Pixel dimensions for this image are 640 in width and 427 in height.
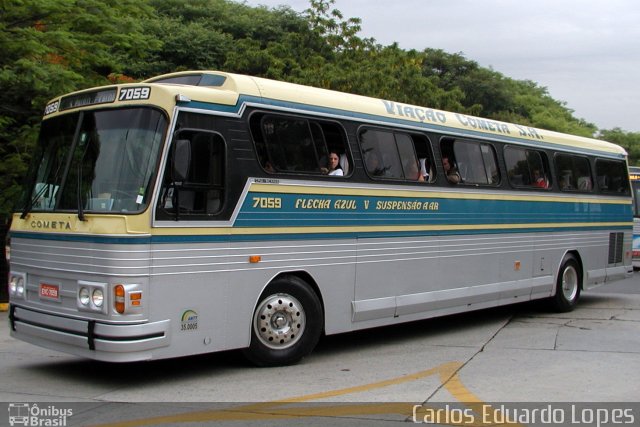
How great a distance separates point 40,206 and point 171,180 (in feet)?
5.73

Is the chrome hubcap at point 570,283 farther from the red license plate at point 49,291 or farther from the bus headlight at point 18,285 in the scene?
the bus headlight at point 18,285

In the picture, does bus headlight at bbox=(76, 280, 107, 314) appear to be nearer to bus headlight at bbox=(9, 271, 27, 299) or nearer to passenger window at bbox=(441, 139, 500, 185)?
bus headlight at bbox=(9, 271, 27, 299)

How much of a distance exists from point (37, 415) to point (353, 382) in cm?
321

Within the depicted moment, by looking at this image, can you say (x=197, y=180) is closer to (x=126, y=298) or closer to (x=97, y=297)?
(x=126, y=298)

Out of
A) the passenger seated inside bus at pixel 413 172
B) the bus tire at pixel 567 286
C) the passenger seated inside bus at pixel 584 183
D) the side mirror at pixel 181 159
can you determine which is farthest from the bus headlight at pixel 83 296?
the passenger seated inside bus at pixel 584 183

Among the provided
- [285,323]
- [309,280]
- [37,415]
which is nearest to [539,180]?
[309,280]

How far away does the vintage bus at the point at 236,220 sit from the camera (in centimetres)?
720

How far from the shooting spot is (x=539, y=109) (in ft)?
219

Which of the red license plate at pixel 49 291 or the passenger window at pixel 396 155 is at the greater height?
the passenger window at pixel 396 155

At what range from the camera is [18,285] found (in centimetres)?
812

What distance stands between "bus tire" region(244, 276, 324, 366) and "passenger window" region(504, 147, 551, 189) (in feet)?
17.0

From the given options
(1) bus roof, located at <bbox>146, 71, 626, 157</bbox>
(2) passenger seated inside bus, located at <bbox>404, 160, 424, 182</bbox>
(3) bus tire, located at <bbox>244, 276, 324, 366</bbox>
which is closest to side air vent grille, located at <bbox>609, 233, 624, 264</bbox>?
(1) bus roof, located at <bbox>146, 71, 626, 157</bbox>

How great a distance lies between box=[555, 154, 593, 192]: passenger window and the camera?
1368 centimetres

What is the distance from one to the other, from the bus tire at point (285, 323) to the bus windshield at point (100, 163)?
79.4 inches
